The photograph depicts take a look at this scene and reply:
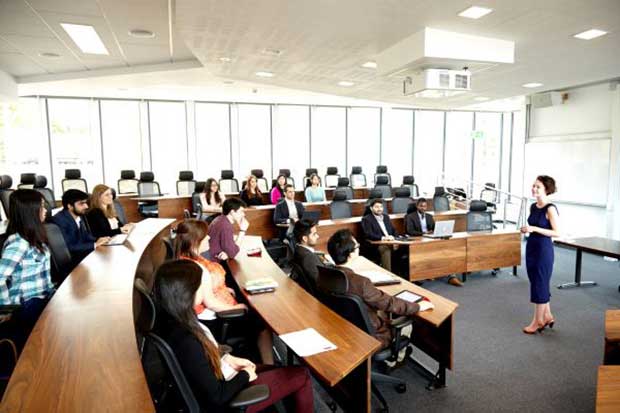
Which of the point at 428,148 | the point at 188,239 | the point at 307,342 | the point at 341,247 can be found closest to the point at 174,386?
the point at 307,342

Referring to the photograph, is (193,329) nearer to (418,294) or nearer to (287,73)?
(418,294)

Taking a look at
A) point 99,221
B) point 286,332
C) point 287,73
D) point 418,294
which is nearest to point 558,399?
point 418,294

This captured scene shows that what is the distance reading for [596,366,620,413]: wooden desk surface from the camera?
1698mm

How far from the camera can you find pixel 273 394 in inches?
81.6

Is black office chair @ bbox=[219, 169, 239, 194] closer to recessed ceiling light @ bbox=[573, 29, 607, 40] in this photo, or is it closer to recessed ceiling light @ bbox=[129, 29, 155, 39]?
recessed ceiling light @ bbox=[129, 29, 155, 39]

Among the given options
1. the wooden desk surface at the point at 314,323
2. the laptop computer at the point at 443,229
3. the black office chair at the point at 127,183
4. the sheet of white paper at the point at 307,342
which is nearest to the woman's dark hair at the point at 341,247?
the wooden desk surface at the point at 314,323

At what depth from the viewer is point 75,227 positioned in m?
4.00

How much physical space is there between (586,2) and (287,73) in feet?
14.2

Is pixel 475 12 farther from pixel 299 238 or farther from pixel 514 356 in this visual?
pixel 514 356

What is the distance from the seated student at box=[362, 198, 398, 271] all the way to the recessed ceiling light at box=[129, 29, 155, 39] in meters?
3.91

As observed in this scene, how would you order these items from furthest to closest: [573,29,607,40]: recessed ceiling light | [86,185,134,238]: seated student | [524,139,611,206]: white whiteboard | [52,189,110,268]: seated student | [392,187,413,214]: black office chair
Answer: [524,139,611,206]: white whiteboard < [392,187,413,214]: black office chair < [86,185,134,238]: seated student < [573,29,607,40]: recessed ceiling light < [52,189,110,268]: seated student

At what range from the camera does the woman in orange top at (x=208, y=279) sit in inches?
107

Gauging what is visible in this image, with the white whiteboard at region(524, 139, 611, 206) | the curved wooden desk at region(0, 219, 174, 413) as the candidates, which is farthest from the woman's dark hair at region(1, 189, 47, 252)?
the white whiteboard at region(524, 139, 611, 206)

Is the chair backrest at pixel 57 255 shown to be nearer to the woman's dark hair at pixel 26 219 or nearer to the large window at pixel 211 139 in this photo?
the woman's dark hair at pixel 26 219
